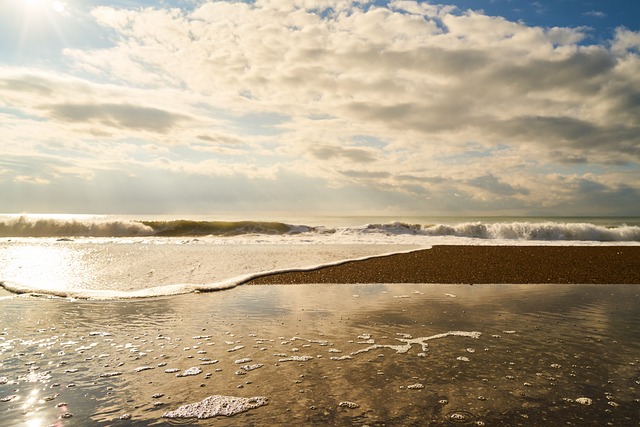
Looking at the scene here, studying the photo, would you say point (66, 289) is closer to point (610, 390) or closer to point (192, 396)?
point (192, 396)

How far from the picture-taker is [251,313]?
10.2 m

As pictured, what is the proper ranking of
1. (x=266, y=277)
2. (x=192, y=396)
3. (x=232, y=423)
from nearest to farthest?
1. (x=232, y=423)
2. (x=192, y=396)
3. (x=266, y=277)

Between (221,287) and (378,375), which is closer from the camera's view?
(378,375)

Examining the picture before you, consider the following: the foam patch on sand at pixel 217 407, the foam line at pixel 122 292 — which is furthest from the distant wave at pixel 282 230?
the foam patch on sand at pixel 217 407

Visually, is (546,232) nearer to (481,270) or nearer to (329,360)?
(481,270)

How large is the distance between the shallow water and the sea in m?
0.03

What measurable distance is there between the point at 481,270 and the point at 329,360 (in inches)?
517

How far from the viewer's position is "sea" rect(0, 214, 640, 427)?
16.5 feet

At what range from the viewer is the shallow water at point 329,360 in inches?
197

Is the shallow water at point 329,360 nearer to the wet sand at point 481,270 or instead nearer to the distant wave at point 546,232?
the wet sand at point 481,270

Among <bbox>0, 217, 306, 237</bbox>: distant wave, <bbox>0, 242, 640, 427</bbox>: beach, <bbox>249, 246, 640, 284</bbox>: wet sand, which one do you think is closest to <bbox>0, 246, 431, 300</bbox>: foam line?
<bbox>0, 242, 640, 427</bbox>: beach

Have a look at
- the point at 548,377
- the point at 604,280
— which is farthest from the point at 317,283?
the point at 604,280

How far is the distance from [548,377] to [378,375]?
252 centimetres

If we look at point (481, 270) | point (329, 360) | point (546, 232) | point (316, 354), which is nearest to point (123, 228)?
point (481, 270)
